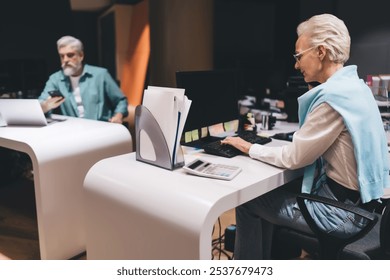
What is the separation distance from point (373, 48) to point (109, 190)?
3.97m

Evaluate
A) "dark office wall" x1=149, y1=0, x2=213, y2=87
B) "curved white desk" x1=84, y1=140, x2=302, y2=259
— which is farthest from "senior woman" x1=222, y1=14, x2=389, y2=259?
"dark office wall" x1=149, y1=0, x2=213, y2=87

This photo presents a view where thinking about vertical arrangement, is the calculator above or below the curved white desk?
above

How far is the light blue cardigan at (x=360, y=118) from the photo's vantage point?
158 cm

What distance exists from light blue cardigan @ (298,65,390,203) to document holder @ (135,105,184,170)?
2.04ft

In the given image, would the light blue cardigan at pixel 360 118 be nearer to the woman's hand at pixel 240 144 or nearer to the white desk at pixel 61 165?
the woman's hand at pixel 240 144

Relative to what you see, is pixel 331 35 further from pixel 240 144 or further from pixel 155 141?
pixel 155 141

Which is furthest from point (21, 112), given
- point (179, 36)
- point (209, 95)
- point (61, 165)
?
point (179, 36)

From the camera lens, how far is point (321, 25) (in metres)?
1.69

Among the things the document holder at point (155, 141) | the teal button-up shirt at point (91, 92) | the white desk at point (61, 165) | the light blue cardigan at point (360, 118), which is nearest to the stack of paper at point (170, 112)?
the document holder at point (155, 141)

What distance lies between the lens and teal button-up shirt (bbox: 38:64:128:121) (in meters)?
3.49

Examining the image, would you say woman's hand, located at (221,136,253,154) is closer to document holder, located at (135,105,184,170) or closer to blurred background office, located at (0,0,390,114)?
document holder, located at (135,105,184,170)

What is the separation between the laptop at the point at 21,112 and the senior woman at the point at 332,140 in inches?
63.2

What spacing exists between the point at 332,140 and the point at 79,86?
2.53 m
